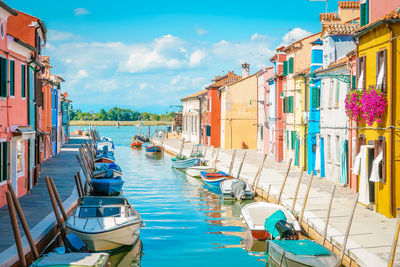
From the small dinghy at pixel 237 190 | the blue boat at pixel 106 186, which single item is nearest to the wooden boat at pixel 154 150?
the blue boat at pixel 106 186

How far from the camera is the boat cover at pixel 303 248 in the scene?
1314cm

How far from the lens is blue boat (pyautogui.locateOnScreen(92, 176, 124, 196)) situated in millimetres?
28438

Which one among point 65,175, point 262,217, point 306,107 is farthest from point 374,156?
point 65,175

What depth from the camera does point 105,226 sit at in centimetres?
1577

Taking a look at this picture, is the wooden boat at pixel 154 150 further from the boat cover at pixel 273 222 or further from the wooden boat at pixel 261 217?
the boat cover at pixel 273 222

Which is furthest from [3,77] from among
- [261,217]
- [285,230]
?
[285,230]

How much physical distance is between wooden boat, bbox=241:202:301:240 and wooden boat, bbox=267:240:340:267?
2436 millimetres

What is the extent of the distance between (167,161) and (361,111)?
33.6m

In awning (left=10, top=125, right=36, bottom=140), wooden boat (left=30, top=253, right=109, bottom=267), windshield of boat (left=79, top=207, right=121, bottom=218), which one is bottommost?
wooden boat (left=30, top=253, right=109, bottom=267)

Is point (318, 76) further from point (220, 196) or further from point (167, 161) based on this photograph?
point (167, 161)

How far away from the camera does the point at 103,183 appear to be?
28.5 metres

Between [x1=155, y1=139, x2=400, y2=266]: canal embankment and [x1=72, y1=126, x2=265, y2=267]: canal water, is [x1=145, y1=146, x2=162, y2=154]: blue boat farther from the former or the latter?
[x1=155, y1=139, x2=400, y2=266]: canal embankment

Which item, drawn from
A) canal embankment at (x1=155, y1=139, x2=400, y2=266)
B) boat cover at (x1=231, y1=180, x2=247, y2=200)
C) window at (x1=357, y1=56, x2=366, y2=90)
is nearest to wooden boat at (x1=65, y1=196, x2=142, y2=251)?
canal embankment at (x1=155, y1=139, x2=400, y2=266)

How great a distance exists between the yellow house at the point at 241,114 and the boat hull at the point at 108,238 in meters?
34.1
